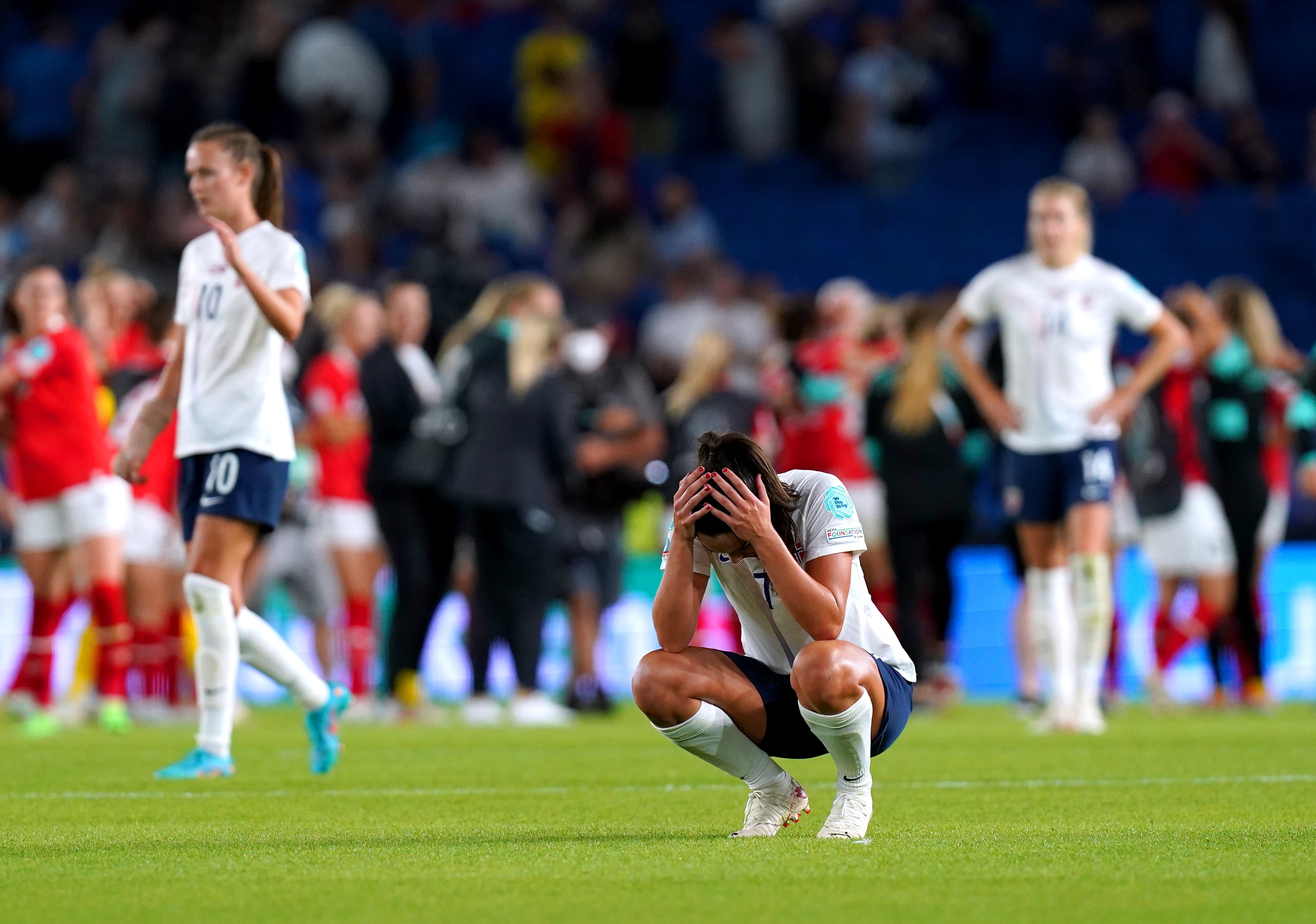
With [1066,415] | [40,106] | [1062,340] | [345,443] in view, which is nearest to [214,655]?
[1066,415]

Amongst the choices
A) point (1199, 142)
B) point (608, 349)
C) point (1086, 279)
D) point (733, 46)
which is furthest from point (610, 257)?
point (1086, 279)

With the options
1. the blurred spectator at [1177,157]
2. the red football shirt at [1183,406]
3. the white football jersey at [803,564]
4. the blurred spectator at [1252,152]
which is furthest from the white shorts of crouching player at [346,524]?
the blurred spectator at [1252,152]

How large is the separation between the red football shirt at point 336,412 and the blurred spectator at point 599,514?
4.56 ft

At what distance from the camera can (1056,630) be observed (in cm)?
936

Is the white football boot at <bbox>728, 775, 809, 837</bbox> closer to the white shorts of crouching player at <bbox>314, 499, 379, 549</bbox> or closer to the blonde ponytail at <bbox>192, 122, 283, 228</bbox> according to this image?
the blonde ponytail at <bbox>192, 122, 283, 228</bbox>

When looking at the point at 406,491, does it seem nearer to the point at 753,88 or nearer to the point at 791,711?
the point at 791,711

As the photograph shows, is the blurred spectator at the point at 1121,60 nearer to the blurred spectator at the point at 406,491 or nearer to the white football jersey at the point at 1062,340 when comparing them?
the blurred spectator at the point at 406,491

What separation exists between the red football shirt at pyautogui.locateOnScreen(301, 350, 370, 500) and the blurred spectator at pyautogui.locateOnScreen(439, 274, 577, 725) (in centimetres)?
125

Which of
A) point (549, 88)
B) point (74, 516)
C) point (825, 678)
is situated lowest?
point (825, 678)

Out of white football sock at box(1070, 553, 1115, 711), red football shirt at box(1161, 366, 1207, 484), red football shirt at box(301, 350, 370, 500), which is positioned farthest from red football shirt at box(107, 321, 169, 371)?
red football shirt at box(1161, 366, 1207, 484)

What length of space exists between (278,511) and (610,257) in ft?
38.6

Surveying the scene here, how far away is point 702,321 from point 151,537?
6.84 m

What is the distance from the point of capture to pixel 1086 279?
948 cm

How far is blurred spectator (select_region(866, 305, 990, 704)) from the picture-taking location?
11.5 m
